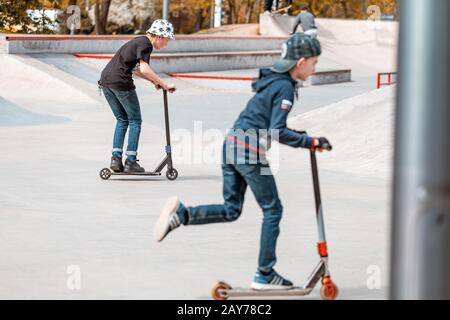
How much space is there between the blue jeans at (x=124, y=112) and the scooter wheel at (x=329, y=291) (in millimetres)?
5131

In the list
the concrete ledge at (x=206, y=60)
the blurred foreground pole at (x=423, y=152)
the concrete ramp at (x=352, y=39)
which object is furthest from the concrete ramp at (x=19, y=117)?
the concrete ramp at (x=352, y=39)

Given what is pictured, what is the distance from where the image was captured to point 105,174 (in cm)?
1146

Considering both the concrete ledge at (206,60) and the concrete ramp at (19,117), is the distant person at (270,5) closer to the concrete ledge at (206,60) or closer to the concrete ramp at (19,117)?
the concrete ledge at (206,60)

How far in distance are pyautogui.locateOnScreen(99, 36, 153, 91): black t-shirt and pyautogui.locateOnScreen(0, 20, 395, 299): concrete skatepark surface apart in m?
1.07

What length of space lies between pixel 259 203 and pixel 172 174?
214 inches

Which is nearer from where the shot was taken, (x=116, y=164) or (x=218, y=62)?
(x=116, y=164)

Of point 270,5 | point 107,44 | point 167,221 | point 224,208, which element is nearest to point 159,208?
point 224,208

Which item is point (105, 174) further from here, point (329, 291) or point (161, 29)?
point (329, 291)

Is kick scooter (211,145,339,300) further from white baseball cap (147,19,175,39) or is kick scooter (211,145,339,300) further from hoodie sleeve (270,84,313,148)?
white baseball cap (147,19,175,39)

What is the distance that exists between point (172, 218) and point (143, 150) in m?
8.03

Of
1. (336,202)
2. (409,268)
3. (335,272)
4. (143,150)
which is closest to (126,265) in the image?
(335,272)

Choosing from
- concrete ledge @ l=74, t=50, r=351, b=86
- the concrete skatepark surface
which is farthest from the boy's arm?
concrete ledge @ l=74, t=50, r=351, b=86

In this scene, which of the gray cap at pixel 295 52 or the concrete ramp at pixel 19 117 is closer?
the gray cap at pixel 295 52

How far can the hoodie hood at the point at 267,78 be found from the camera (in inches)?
242
